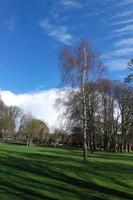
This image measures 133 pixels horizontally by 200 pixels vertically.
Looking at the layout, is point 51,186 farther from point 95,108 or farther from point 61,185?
point 95,108

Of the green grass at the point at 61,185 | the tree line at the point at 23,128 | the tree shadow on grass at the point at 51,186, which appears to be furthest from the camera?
the tree line at the point at 23,128

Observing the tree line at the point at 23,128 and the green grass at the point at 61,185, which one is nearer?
the green grass at the point at 61,185

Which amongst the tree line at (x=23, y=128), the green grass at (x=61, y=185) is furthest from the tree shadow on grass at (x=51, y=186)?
the tree line at (x=23, y=128)

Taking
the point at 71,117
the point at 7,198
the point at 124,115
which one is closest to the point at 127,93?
the point at 124,115

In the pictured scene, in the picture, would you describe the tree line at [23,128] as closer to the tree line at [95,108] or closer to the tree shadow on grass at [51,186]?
the tree line at [95,108]

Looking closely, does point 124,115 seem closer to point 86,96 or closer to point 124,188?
point 86,96

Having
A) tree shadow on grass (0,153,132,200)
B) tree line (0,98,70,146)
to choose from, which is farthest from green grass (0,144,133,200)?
tree line (0,98,70,146)

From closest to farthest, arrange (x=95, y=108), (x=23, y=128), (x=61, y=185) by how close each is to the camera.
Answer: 1. (x=61, y=185)
2. (x=95, y=108)
3. (x=23, y=128)

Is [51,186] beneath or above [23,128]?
beneath

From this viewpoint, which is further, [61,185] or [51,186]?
[61,185]

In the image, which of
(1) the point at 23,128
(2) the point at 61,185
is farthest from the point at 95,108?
(1) the point at 23,128

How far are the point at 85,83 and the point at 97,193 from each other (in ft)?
78.6

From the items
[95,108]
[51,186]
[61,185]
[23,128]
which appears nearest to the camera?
[51,186]

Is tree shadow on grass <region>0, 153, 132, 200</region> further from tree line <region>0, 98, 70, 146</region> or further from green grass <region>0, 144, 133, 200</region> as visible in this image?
tree line <region>0, 98, 70, 146</region>
